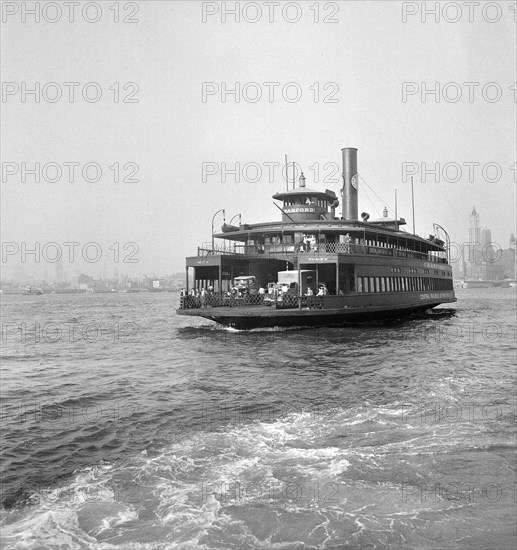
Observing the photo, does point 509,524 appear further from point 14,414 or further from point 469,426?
point 14,414

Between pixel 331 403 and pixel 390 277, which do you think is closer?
pixel 331 403

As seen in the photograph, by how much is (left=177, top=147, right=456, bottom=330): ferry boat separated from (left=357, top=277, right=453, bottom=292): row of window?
0.07 meters

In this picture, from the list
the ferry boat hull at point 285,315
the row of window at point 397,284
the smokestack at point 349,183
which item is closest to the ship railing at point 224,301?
the ferry boat hull at point 285,315

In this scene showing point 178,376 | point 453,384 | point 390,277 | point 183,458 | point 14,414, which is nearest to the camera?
point 183,458

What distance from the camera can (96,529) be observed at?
22.5 feet

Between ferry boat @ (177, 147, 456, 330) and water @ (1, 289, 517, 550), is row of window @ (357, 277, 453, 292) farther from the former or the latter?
water @ (1, 289, 517, 550)

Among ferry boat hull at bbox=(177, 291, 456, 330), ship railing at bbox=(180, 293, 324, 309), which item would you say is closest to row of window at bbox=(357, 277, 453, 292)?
ferry boat hull at bbox=(177, 291, 456, 330)

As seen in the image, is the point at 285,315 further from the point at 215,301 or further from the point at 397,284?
the point at 397,284

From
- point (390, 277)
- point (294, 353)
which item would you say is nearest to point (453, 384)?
point (294, 353)

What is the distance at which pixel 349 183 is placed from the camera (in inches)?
2072

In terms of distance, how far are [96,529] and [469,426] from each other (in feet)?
26.5

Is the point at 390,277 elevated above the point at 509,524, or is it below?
above

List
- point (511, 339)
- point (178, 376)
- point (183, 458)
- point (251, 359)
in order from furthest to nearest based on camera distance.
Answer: point (511, 339), point (251, 359), point (178, 376), point (183, 458)

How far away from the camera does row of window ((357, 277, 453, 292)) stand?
3476 cm
